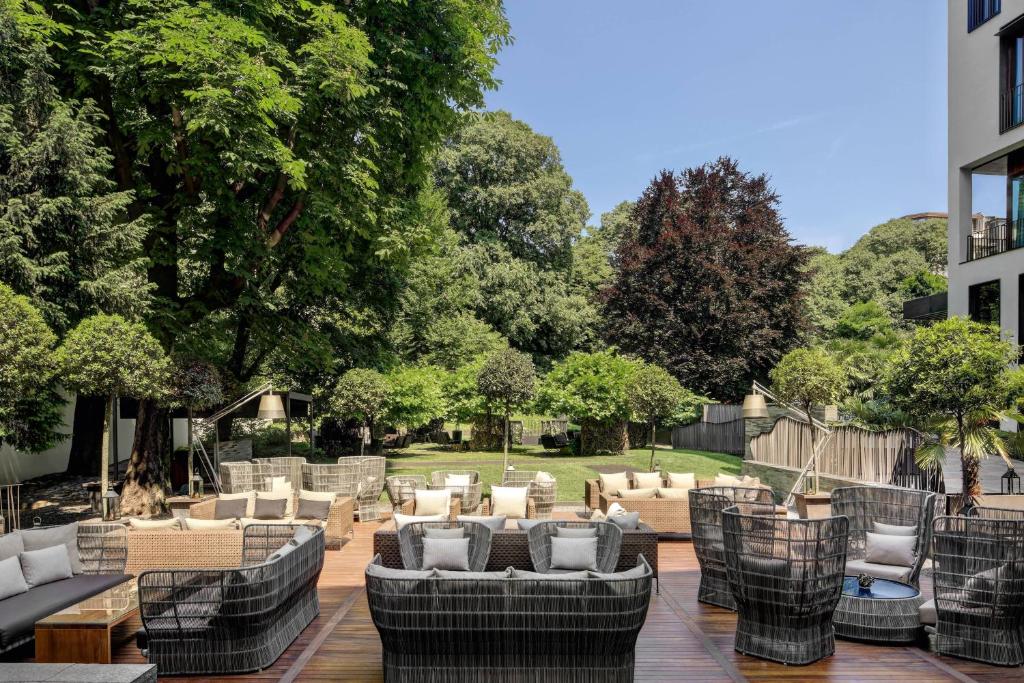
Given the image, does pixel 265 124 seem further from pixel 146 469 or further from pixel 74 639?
pixel 74 639

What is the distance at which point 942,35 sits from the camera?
18.8 meters

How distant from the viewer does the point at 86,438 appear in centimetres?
1844

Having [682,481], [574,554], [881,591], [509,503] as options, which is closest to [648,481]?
[682,481]

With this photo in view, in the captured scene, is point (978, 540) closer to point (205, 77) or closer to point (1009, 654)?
point (1009, 654)

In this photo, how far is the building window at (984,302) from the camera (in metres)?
16.7

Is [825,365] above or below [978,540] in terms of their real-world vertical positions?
above

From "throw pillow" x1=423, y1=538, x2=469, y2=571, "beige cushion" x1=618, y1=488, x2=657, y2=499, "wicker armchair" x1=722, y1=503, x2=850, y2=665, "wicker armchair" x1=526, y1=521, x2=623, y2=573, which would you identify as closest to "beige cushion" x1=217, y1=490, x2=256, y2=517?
"throw pillow" x1=423, y1=538, x2=469, y2=571

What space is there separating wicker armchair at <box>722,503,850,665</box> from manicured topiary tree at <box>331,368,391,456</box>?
15.1 m

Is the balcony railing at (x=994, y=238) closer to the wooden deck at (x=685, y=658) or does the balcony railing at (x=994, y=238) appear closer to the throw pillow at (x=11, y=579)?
the wooden deck at (x=685, y=658)

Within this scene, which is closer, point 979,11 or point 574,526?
point 574,526

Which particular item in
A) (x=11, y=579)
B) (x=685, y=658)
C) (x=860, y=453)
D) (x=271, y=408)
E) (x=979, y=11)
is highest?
(x=979, y=11)

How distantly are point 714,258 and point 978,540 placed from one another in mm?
20816

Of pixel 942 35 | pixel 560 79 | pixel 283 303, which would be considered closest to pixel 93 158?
pixel 283 303

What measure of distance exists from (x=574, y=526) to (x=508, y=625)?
8.36ft
